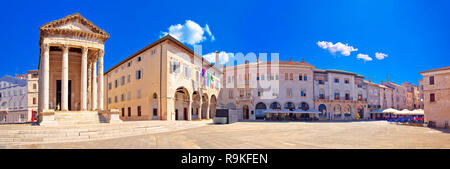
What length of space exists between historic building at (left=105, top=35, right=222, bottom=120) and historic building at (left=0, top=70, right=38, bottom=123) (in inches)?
847

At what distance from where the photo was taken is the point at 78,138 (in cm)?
1153

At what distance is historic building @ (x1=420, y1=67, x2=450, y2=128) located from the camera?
22.9m

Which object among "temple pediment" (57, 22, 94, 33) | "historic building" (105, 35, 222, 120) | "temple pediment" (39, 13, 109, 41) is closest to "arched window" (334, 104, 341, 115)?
"historic building" (105, 35, 222, 120)

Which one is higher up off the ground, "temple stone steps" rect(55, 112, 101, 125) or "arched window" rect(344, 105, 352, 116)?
"temple stone steps" rect(55, 112, 101, 125)

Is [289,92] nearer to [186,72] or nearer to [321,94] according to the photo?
[321,94]

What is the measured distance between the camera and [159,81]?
25.8 m

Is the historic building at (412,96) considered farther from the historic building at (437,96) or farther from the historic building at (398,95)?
the historic building at (437,96)

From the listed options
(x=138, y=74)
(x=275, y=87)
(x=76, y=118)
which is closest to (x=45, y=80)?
(x=76, y=118)

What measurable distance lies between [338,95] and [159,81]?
35.6 metres

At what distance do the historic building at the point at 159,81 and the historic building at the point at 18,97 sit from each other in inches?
847

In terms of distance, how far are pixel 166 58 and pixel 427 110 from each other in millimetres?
27018

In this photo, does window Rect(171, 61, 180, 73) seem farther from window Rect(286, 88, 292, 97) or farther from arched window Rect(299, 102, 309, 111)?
arched window Rect(299, 102, 309, 111)

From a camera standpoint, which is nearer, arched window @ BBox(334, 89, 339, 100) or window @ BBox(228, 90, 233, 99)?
window @ BBox(228, 90, 233, 99)
